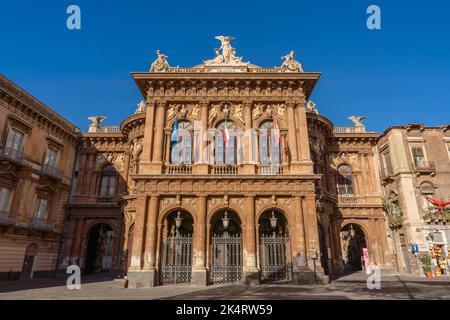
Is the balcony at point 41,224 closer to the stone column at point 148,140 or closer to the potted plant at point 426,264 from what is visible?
the stone column at point 148,140

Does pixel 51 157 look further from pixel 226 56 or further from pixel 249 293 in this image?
pixel 249 293

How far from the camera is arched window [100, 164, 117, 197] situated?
24391 mm

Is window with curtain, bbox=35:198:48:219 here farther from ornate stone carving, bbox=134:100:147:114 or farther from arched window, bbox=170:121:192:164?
arched window, bbox=170:121:192:164

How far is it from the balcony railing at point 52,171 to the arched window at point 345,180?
23.0 m

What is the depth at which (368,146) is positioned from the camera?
83.0 ft

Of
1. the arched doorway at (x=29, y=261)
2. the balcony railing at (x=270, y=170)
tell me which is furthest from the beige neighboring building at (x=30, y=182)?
the balcony railing at (x=270, y=170)

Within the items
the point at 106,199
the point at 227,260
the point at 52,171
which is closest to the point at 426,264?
the point at 227,260

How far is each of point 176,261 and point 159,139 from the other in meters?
7.56

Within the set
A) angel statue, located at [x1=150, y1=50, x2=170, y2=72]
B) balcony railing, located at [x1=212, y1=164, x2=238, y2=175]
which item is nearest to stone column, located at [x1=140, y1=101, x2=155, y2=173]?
angel statue, located at [x1=150, y1=50, x2=170, y2=72]

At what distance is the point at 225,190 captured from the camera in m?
17.0

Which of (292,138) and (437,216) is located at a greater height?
(292,138)

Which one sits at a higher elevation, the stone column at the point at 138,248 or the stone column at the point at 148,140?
the stone column at the point at 148,140

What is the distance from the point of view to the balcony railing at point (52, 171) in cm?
2141
